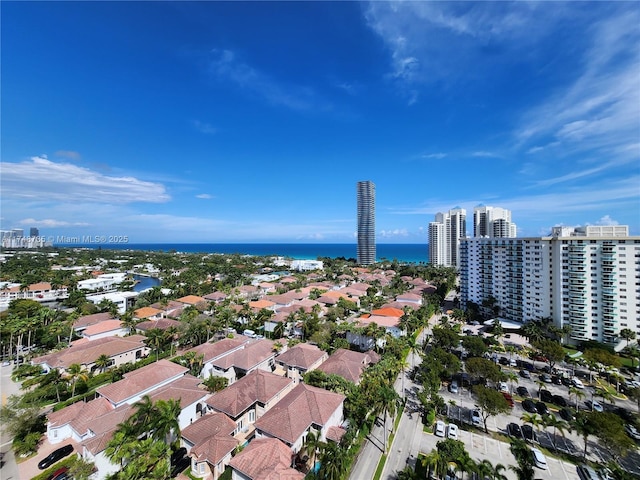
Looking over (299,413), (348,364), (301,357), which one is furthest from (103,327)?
(348,364)

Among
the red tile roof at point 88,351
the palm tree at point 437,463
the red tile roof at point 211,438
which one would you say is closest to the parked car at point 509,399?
the palm tree at point 437,463

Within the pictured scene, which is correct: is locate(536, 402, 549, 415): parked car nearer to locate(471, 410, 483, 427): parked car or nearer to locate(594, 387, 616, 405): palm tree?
locate(594, 387, 616, 405): palm tree

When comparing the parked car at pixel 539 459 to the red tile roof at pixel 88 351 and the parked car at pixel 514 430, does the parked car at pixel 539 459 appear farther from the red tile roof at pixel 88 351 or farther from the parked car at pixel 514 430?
the red tile roof at pixel 88 351

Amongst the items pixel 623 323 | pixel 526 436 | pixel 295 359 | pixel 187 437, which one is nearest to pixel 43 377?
pixel 187 437

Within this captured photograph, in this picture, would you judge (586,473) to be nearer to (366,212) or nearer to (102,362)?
(102,362)

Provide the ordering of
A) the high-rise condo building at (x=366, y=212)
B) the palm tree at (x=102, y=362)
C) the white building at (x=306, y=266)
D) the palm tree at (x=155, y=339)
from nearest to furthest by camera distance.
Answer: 1. the palm tree at (x=102, y=362)
2. the palm tree at (x=155, y=339)
3. the white building at (x=306, y=266)
4. the high-rise condo building at (x=366, y=212)

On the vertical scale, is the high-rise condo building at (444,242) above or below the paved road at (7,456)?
above
